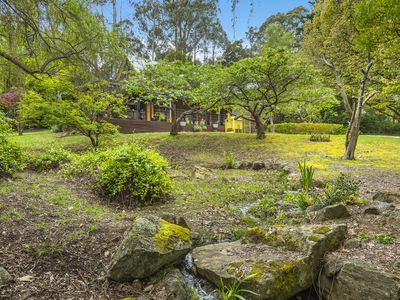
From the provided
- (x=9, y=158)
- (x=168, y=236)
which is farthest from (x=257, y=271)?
(x=9, y=158)


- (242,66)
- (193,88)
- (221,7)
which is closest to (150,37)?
(221,7)

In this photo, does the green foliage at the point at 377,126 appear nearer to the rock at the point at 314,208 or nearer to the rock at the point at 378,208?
the rock at the point at 378,208

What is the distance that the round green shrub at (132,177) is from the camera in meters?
5.41

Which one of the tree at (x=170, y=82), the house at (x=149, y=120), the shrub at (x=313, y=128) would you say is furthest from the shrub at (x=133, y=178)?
the shrub at (x=313, y=128)

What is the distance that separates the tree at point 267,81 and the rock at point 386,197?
8.37 m

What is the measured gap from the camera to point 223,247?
12.7ft

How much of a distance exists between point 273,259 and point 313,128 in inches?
767

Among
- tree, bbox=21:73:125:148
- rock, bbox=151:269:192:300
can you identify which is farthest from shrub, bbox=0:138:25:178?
rock, bbox=151:269:192:300

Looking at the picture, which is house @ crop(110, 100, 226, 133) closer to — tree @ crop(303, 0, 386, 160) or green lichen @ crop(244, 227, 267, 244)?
tree @ crop(303, 0, 386, 160)

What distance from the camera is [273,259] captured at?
3354 millimetres

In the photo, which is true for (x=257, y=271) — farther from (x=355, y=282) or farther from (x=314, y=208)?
(x=314, y=208)

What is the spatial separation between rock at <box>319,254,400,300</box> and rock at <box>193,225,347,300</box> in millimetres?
189

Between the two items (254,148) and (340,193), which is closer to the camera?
(340,193)

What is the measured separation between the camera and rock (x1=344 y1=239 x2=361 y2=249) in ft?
11.4
